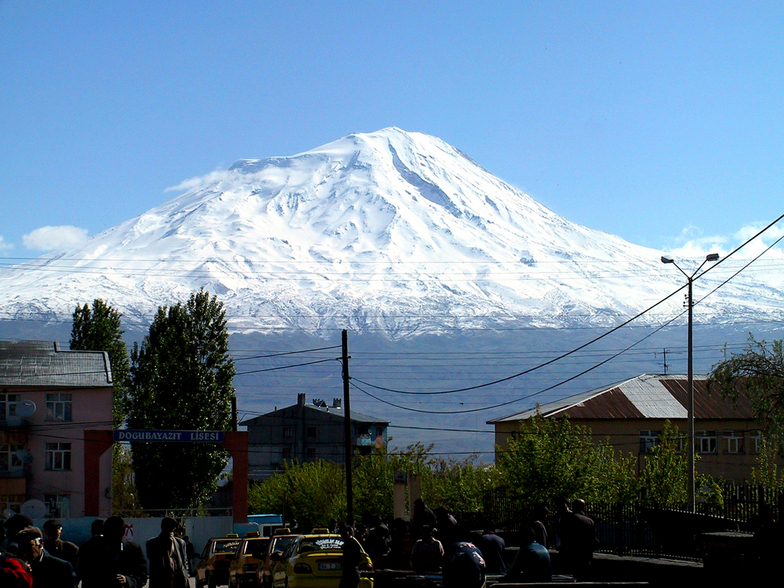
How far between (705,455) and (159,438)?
35.9m

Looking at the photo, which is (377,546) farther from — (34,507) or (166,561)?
(34,507)

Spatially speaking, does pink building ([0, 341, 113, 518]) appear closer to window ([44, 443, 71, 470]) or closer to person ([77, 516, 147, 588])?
window ([44, 443, 71, 470])

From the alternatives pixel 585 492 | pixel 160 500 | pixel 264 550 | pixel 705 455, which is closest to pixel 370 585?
pixel 264 550

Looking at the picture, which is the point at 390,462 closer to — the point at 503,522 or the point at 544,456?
the point at 544,456

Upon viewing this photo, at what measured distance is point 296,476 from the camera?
6644 cm

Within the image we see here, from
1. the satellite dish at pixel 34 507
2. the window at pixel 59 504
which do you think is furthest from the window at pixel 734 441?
the satellite dish at pixel 34 507

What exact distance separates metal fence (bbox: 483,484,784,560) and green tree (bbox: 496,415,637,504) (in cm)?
1322

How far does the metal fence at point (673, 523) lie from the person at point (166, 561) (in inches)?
312

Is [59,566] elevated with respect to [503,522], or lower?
elevated

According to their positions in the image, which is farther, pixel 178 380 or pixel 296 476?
pixel 296 476

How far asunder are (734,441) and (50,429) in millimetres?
39684

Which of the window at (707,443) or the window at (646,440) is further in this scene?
the window at (646,440)

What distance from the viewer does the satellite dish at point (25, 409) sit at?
47.9m

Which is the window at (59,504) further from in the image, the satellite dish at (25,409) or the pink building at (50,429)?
the satellite dish at (25,409)
